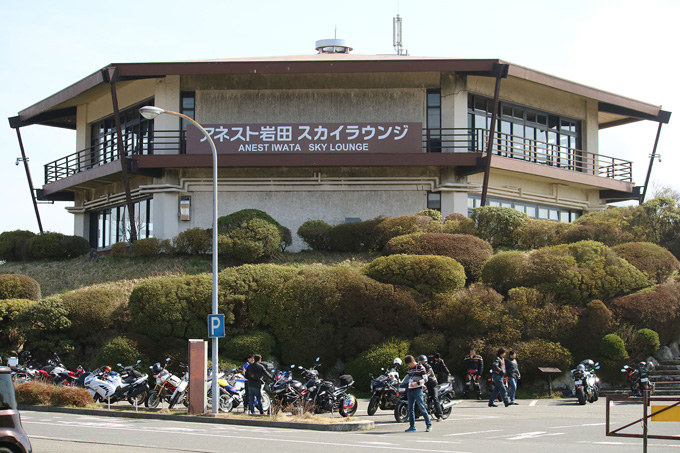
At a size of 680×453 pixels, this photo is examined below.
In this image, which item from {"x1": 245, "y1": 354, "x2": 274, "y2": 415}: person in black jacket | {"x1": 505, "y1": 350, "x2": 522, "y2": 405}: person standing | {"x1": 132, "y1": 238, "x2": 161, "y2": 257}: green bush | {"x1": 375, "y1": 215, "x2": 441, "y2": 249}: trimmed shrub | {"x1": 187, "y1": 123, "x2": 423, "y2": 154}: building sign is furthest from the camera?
{"x1": 187, "y1": 123, "x2": 423, "y2": 154}: building sign

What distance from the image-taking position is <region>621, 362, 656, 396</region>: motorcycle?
67.4 feet

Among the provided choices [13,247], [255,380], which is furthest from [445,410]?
[13,247]

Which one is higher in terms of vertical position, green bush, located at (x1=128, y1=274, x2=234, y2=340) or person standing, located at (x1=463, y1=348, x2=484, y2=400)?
green bush, located at (x1=128, y1=274, x2=234, y2=340)

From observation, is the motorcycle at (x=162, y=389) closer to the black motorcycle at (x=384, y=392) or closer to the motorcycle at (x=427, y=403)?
the black motorcycle at (x=384, y=392)

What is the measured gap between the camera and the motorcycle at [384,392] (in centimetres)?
1875

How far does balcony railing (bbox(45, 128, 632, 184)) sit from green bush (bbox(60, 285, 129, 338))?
10036mm

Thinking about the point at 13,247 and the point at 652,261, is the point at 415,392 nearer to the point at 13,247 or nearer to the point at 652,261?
the point at 652,261

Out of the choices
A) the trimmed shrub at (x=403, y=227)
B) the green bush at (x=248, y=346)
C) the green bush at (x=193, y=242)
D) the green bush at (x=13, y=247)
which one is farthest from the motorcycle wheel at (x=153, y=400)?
the green bush at (x=13, y=247)

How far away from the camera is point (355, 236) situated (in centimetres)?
3108

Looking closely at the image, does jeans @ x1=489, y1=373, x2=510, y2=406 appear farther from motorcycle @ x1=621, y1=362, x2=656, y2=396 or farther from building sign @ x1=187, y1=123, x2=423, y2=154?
building sign @ x1=187, y1=123, x2=423, y2=154

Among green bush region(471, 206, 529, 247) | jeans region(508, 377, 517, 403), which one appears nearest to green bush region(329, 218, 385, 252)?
green bush region(471, 206, 529, 247)

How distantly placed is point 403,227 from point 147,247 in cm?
989

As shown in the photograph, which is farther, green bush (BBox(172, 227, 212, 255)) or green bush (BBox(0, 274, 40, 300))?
green bush (BBox(172, 227, 212, 255))

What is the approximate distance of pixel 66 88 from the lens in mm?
38469
